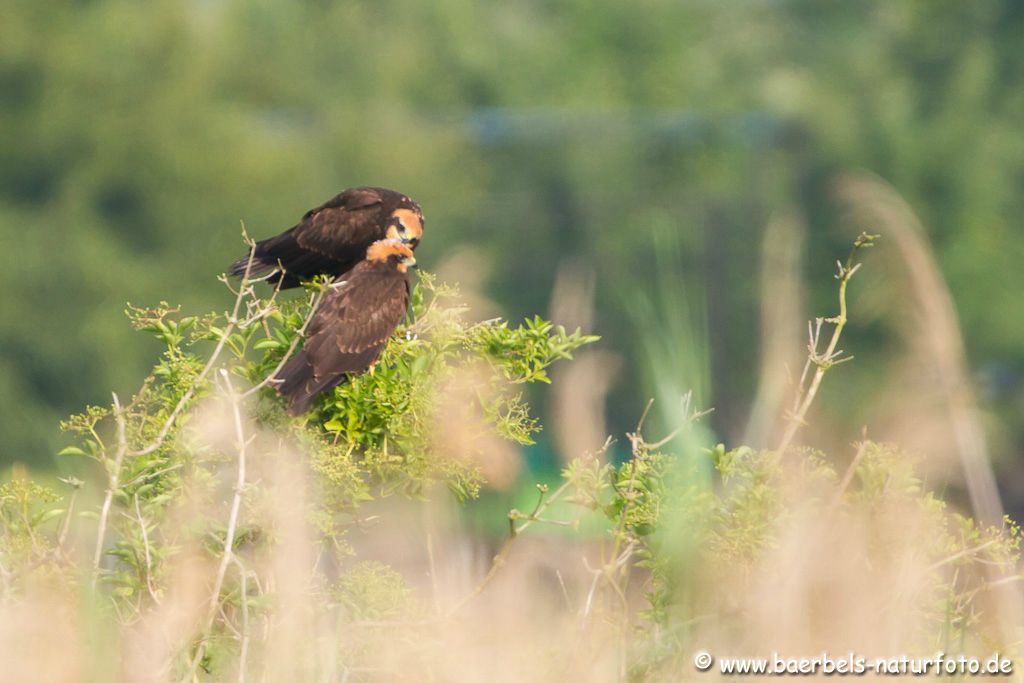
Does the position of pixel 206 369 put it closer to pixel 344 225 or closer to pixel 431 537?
pixel 431 537

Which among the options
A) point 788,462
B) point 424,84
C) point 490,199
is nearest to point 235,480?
point 788,462

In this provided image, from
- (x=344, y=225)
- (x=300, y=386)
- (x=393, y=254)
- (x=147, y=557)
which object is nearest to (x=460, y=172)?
(x=344, y=225)

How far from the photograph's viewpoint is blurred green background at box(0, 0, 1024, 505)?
94.3 ft

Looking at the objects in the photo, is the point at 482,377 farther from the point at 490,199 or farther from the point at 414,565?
the point at 490,199

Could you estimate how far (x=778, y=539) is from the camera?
4.23m

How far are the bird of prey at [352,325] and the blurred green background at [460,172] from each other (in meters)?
14.4

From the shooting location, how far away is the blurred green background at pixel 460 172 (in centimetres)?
2873

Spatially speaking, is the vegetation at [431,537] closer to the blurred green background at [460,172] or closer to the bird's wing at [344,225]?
the bird's wing at [344,225]

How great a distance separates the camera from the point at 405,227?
7.16m

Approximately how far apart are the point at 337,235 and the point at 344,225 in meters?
0.07

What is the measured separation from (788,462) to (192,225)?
87.4 ft

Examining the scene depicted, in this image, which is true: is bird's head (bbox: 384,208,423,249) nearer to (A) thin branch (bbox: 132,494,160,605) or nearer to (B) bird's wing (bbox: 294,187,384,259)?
(B) bird's wing (bbox: 294,187,384,259)

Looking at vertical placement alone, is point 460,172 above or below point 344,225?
below

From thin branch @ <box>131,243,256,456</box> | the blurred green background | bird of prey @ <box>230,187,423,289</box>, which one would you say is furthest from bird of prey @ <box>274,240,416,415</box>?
the blurred green background
